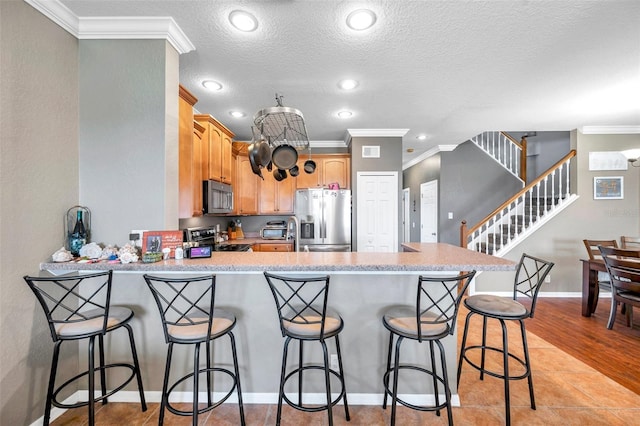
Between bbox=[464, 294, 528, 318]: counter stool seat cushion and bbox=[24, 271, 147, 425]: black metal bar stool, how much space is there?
232cm

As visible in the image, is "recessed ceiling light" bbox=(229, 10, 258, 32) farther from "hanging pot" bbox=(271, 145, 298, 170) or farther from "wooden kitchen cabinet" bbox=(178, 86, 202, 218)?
"hanging pot" bbox=(271, 145, 298, 170)

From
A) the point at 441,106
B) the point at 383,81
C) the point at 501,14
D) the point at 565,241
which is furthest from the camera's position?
the point at 565,241

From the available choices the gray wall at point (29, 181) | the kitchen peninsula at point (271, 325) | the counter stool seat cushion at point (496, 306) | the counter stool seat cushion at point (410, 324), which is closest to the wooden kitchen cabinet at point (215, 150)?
the gray wall at point (29, 181)

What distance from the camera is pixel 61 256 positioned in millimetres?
1751

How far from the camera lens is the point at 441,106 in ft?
11.1

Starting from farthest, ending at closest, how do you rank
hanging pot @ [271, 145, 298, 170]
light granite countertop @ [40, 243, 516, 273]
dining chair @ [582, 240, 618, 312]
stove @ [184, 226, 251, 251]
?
stove @ [184, 226, 251, 251] < dining chair @ [582, 240, 618, 312] < hanging pot @ [271, 145, 298, 170] < light granite countertop @ [40, 243, 516, 273]

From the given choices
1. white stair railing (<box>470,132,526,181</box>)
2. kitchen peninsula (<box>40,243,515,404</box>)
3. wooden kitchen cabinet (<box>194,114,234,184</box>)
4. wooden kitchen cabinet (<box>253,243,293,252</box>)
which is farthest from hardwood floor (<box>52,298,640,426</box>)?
white stair railing (<box>470,132,526,181</box>)

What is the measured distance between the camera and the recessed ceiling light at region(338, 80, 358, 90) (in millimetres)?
2739

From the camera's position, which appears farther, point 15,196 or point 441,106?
point 441,106

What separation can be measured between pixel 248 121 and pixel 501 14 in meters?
3.17

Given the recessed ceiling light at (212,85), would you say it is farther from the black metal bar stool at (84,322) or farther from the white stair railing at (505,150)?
the white stair railing at (505,150)

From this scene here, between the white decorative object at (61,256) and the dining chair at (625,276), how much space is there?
16.5 ft

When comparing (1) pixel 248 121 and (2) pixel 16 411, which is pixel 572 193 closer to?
(1) pixel 248 121

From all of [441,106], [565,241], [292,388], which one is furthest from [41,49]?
[565,241]
